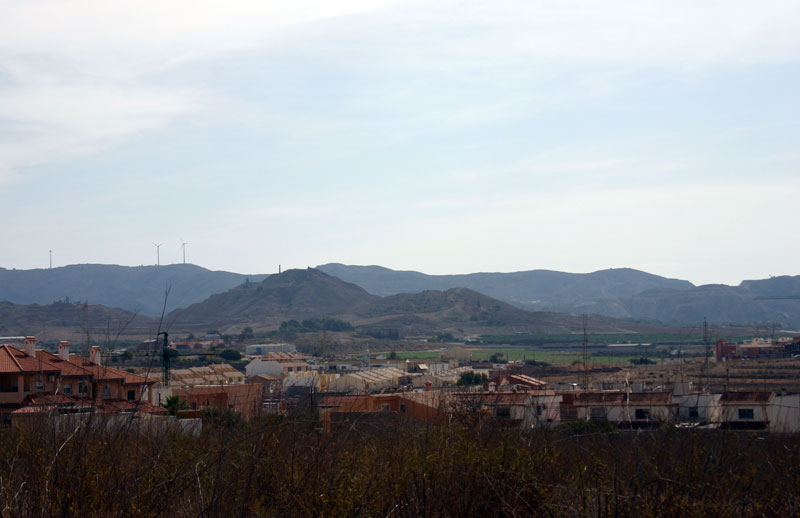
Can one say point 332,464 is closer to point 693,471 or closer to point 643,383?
point 693,471

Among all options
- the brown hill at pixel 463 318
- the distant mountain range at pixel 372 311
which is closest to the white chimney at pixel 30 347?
the distant mountain range at pixel 372 311

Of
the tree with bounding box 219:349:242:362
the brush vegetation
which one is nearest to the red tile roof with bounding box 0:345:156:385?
the brush vegetation

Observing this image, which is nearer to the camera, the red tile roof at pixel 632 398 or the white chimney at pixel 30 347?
the red tile roof at pixel 632 398

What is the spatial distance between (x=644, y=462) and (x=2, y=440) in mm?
6605

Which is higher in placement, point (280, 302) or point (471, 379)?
point (280, 302)

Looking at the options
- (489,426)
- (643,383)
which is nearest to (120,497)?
(489,426)

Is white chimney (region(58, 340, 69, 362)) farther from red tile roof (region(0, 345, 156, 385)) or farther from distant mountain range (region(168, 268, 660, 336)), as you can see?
distant mountain range (region(168, 268, 660, 336))

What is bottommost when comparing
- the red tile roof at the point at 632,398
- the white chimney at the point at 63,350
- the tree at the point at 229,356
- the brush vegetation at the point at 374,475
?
the tree at the point at 229,356

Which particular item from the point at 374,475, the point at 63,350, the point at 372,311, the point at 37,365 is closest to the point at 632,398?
the point at 374,475

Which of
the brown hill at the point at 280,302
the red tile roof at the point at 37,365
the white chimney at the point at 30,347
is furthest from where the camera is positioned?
the brown hill at the point at 280,302

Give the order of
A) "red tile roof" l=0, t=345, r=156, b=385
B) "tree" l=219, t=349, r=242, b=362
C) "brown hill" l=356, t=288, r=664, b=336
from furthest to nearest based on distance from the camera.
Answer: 1. "brown hill" l=356, t=288, r=664, b=336
2. "tree" l=219, t=349, r=242, b=362
3. "red tile roof" l=0, t=345, r=156, b=385

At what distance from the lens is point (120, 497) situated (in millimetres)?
5766

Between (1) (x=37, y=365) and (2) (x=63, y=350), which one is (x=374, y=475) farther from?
(2) (x=63, y=350)

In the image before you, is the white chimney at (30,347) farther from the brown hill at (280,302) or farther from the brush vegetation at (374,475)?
the brown hill at (280,302)
